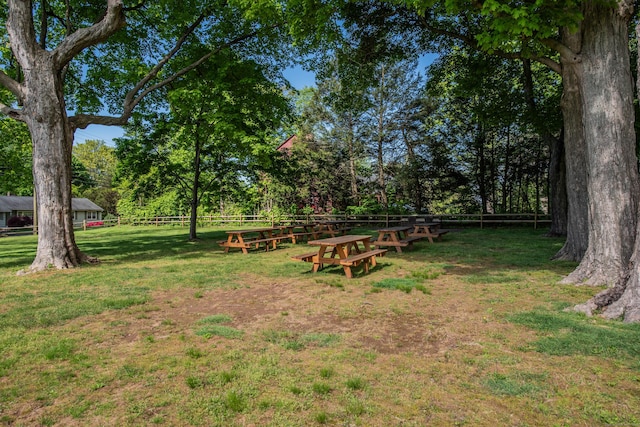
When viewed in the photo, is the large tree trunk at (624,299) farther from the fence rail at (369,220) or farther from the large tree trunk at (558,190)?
the fence rail at (369,220)

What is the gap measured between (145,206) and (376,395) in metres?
37.5

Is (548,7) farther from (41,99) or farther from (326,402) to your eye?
(41,99)

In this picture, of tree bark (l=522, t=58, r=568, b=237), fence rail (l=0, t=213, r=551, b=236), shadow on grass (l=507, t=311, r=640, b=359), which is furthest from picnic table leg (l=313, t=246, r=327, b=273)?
tree bark (l=522, t=58, r=568, b=237)

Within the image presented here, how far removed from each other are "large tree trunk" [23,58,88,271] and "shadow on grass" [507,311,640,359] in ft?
31.8

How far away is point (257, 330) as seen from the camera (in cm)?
398

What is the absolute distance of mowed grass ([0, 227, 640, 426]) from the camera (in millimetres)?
2346

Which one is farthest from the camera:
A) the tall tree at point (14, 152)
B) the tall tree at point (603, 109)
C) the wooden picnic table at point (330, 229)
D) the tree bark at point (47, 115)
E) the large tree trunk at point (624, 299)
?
the tall tree at point (14, 152)

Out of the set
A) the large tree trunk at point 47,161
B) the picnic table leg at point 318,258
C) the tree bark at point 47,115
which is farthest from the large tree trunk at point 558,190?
the large tree trunk at point 47,161

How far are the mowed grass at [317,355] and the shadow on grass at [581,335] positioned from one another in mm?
17

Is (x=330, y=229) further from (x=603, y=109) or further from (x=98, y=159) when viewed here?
(x=98, y=159)

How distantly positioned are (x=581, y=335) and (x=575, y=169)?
590 cm

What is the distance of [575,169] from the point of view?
782 cm

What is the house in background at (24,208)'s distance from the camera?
36.0 metres

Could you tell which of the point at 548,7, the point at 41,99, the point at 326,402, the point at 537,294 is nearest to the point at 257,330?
the point at 326,402
